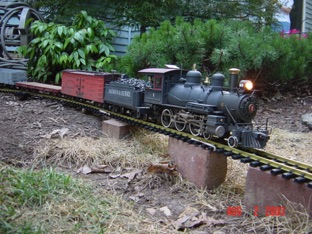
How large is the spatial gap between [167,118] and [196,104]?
989 millimetres

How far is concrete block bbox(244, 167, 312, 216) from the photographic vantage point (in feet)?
12.2

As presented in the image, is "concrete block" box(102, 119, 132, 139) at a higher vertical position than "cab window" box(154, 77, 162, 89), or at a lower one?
lower

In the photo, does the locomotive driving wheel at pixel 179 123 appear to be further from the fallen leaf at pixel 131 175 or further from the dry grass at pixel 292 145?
the dry grass at pixel 292 145

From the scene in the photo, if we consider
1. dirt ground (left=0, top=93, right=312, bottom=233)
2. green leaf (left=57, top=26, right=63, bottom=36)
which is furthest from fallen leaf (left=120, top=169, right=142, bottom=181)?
green leaf (left=57, top=26, right=63, bottom=36)

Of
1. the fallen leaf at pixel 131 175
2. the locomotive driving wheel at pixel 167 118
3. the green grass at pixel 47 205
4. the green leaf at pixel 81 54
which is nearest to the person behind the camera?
the green grass at pixel 47 205

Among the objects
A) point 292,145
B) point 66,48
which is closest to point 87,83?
point 66,48

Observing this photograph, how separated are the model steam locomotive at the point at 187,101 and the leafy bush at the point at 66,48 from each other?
8.81 feet

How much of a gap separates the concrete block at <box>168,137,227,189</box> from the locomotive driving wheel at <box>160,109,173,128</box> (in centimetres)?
71

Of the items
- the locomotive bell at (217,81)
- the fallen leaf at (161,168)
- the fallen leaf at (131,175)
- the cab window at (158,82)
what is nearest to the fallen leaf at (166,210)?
the fallen leaf at (161,168)

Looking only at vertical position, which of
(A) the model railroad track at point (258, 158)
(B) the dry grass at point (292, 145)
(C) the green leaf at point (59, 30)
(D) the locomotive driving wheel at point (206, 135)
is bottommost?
(B) the dry grass at point (292, 145)

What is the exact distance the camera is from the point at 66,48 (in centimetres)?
Answer: 1084

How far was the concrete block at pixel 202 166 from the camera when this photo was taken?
4770 mm
